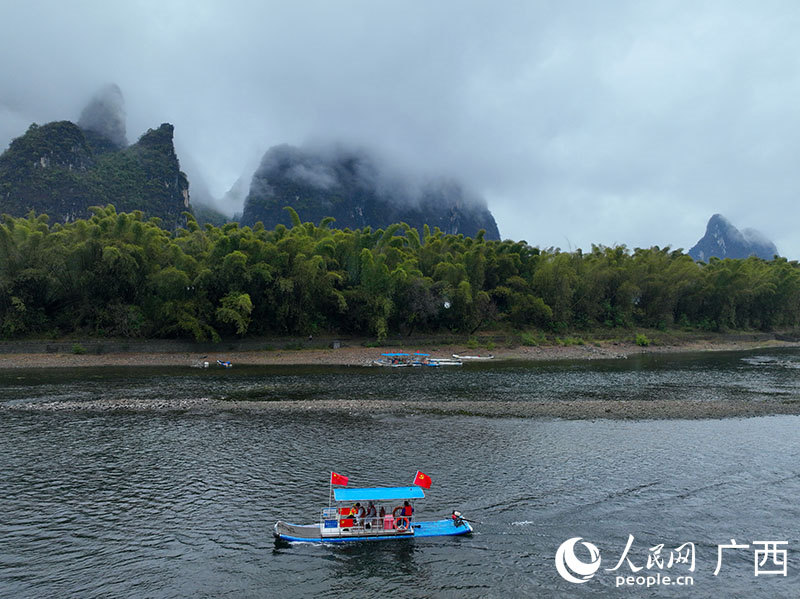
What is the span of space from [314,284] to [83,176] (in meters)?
99.3

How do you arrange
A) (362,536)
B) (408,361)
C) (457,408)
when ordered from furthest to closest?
1. (408,361)
2. (457,408)
3. (362,536)

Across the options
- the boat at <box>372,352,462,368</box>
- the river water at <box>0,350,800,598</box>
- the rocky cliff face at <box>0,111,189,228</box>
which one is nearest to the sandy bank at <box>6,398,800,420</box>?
the river water at <box>0,350,800,598</box>

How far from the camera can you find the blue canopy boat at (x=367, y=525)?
55.3 feet

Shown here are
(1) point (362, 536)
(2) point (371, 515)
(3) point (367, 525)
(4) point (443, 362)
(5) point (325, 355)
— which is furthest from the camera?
(5) point (325, 355)

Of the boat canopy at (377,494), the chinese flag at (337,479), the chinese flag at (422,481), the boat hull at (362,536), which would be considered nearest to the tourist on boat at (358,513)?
the boat hull at (362,536)

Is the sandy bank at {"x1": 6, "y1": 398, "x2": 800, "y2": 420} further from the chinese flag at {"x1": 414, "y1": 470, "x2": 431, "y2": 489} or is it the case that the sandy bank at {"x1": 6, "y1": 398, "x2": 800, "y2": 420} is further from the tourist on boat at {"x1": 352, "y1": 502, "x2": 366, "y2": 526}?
the tourist on boat at {"x1": 352, "y1": 502, "x2": 366, "y2": 526}

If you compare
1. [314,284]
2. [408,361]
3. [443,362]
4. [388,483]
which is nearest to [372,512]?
[388,483]

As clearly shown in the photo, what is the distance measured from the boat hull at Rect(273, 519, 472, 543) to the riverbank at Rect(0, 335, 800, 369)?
1524 inches

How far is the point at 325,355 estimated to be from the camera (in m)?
59.7

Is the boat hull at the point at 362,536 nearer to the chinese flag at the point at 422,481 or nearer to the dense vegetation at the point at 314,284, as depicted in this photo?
the chinese flag at the point at 422,481

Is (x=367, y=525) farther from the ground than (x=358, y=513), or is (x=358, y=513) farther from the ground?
(x=358, y=513)

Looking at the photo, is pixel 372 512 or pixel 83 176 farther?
pixel 83 176

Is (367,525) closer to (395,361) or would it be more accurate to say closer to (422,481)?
(422,481)

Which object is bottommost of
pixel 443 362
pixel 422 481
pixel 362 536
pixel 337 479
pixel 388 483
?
pixel 362 536
